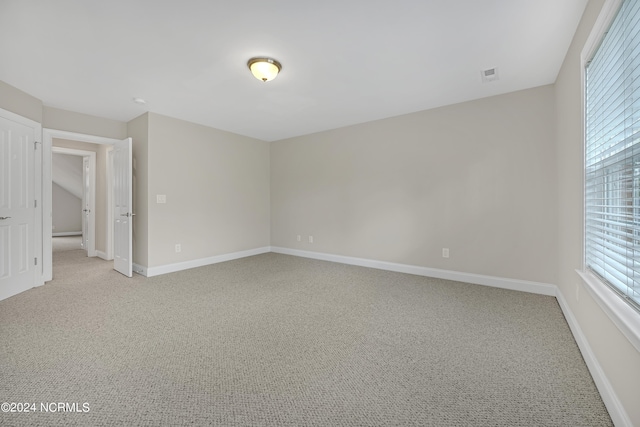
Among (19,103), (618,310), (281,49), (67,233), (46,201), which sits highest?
(281,49)

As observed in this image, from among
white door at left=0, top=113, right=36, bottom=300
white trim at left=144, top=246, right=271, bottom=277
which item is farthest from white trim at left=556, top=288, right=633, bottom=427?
white door at left=0, top=113, right=36, bottom=300

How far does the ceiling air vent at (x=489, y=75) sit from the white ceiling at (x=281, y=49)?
6cm

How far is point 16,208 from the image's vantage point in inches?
127

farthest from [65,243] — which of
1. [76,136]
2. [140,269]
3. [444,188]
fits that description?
[444,188]

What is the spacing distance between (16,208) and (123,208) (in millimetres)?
1102

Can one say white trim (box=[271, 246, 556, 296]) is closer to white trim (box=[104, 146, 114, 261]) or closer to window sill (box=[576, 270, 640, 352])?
window sill (box=[576, 270, 640, 352])

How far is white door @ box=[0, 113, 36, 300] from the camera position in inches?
121

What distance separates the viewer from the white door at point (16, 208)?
10.1 ft

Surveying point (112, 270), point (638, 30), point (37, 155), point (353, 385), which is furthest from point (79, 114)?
point (638, 30)

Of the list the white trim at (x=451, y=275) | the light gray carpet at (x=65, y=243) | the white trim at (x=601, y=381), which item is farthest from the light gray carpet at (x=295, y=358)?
the light gray carpet at (x=65, y=243)

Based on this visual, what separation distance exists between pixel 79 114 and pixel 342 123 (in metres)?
4.06

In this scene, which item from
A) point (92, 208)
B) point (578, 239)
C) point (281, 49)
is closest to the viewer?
point (578, 239)

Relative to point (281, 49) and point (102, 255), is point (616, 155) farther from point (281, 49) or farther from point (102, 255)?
point (102, 255)

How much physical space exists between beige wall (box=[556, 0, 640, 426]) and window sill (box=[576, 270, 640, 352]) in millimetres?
77
